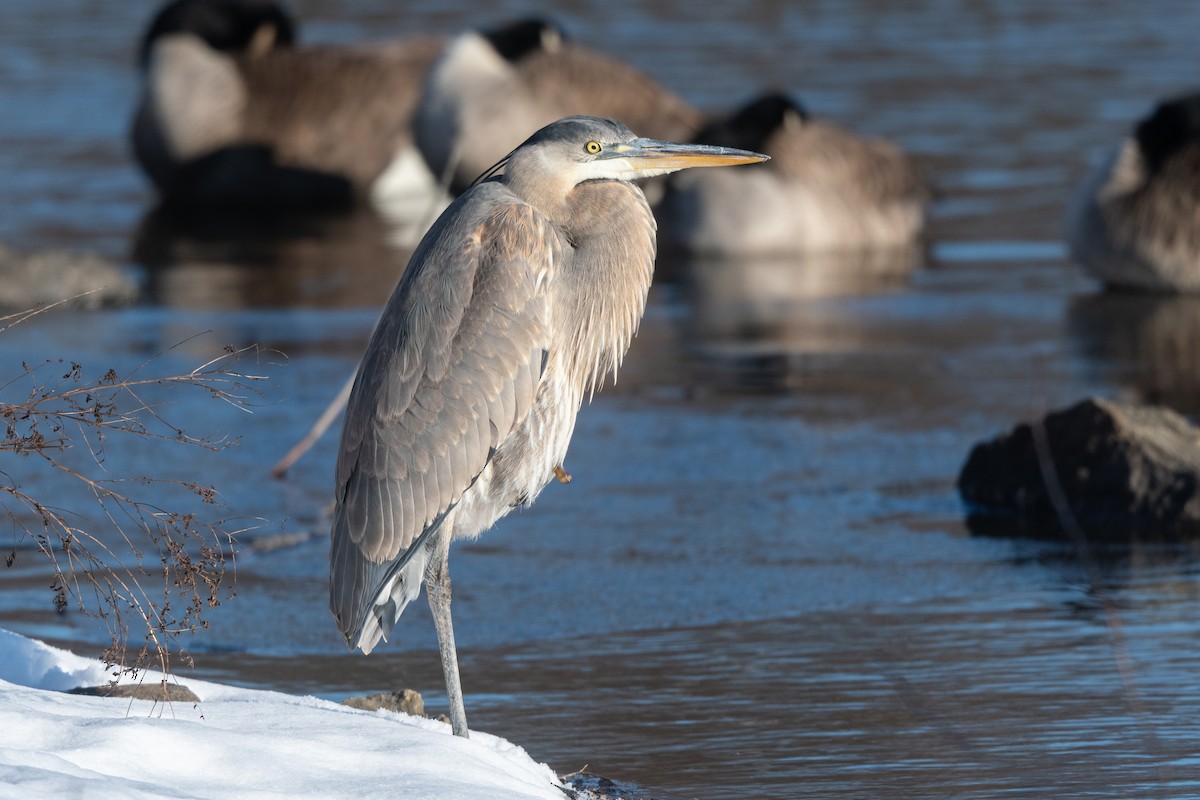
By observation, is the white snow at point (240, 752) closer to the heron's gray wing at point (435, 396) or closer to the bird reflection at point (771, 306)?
the heron's gray wing at point (435, 396)

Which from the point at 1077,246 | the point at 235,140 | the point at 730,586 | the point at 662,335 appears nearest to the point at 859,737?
the point at 730,586

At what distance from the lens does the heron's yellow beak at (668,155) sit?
18.0 feet

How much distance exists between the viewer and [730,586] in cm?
683

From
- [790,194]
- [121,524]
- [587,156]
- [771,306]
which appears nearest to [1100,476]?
[587,156]

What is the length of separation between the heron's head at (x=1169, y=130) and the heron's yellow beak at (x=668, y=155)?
704 cm

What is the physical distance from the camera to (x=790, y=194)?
1369 cm

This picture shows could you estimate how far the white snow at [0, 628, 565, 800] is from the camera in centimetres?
405

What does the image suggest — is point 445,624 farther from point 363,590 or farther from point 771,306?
point 771,306

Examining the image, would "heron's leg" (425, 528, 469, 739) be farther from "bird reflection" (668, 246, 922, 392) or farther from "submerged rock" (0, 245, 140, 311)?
"submerged rock" (0, 245, 140, 311)

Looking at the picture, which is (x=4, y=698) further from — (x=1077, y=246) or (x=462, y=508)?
(x=1077, y=246)

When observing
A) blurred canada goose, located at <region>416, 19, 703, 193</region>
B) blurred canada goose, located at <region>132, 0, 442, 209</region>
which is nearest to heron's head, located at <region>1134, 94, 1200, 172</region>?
blurred canada goose, located at <region>416, 19, 703, 193</region>

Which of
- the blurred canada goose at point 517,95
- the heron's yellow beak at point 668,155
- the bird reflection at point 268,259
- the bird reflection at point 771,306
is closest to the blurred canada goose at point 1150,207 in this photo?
the bird reflection at point 771,306

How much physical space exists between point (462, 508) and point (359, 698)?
0.59 m

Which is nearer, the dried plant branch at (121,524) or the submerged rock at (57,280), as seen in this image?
the dried plant branch at (121,524)
